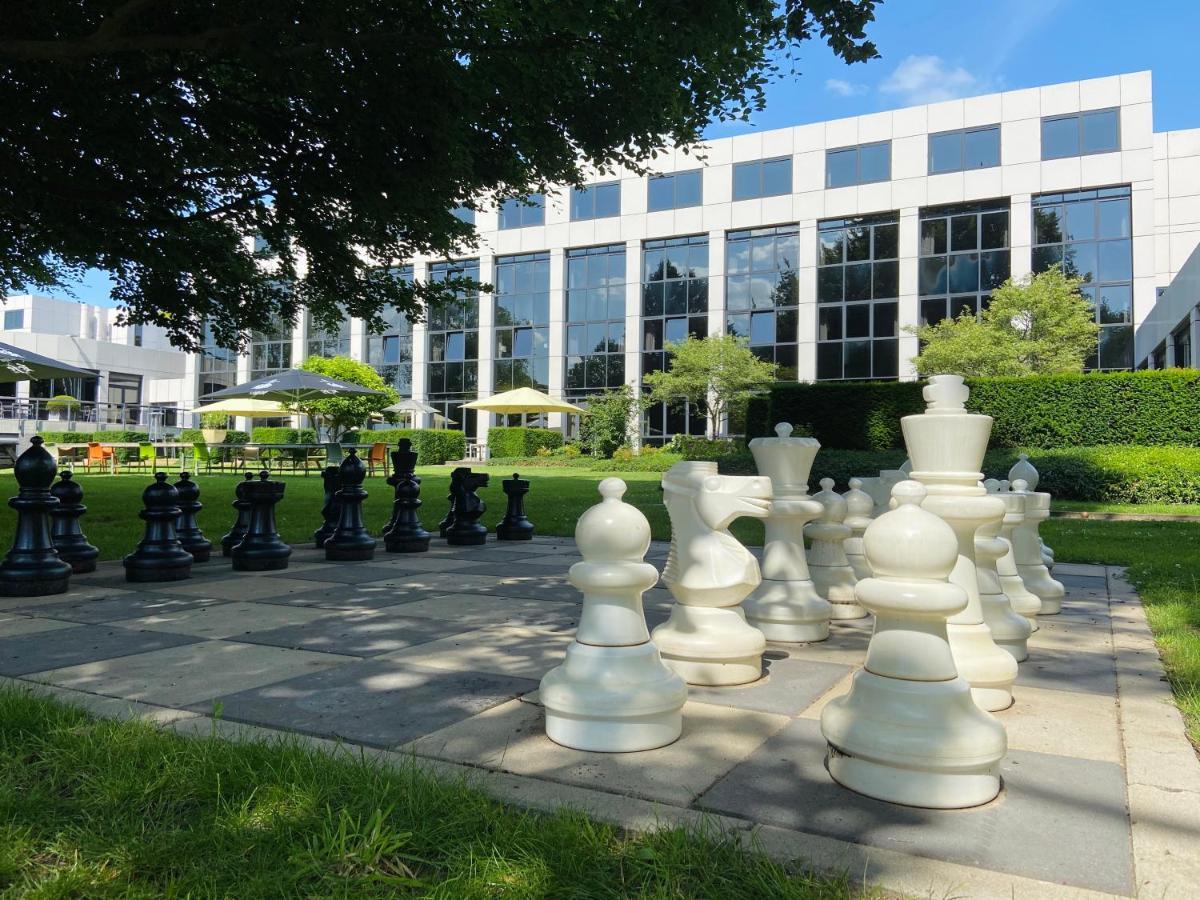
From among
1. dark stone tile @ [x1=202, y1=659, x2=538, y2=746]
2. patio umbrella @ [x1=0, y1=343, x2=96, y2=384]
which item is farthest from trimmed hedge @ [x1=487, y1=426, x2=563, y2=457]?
dark stone tile @ [x1=202, y1=659, x2=538, y2=746]

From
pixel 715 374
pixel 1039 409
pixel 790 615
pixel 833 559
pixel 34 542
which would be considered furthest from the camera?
pixel 715 374

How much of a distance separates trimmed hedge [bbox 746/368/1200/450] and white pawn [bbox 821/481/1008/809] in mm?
13910

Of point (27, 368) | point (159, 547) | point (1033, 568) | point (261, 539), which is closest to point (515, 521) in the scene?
point (261, 539)

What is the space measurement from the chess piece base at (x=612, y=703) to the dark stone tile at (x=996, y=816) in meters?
0.28

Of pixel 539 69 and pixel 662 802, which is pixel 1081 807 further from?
pixel 539 69

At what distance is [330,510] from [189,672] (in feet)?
14.7

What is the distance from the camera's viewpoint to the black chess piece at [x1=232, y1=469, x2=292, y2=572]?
19.0ft

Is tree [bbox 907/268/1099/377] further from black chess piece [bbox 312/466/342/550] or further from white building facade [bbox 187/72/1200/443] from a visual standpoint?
black chess piece [bbox 312/466/342/550]

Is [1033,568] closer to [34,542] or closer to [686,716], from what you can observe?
[686,716]

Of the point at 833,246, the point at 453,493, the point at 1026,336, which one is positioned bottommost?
the point at 453,493

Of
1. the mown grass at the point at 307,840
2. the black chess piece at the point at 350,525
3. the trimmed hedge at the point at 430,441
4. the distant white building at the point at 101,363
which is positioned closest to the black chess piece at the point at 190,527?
the black chess piece at the point at 350,525

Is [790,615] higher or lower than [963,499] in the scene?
lower

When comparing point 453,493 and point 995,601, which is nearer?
point 995,601

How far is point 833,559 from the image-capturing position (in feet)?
14.6
